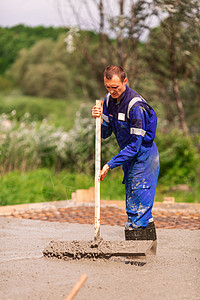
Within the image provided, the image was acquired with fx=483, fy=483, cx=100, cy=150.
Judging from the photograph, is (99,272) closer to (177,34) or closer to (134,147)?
(134,147)

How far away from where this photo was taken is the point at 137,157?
4387mm

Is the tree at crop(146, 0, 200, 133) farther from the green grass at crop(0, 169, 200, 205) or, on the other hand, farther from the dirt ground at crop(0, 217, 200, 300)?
the dirt ground at crop(0, 217, 200, 300)

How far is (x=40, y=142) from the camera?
427 inches

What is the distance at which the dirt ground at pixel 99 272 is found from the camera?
3436mm

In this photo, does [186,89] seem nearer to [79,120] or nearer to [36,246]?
[79,120]

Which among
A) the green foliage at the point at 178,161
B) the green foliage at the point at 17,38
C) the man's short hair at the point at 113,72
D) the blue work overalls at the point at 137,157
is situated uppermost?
the man's short hair at the point at 113,72

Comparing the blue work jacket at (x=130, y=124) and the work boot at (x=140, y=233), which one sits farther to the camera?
the work boot at (x=140, y=233)

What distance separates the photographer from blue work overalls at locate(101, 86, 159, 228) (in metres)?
4.29

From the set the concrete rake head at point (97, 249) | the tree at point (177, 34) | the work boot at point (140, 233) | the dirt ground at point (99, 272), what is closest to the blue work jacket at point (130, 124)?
the work boot at point (140, 233)

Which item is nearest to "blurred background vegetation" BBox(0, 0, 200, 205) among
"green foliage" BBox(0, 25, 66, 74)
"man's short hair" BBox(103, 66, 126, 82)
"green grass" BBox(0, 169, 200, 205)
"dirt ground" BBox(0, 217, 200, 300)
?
"green grass" BBox(0, 169, 200, 205)

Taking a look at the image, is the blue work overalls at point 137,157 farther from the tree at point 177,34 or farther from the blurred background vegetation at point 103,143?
the tree at point 177,34

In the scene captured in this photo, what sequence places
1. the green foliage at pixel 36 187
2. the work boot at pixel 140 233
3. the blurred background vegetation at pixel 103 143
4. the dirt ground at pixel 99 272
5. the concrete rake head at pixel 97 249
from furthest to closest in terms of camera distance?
the blurred background vegetation at pixel 103 143 → the green foliage at pixel 36 187 → the work boot at pixel 140 233 → the concrete rake head at pixel 97 249 → the dirt ground at pixel 99 272

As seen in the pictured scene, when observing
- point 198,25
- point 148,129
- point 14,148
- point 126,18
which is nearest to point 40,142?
point 14,148

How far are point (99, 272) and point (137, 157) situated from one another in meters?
1.08
